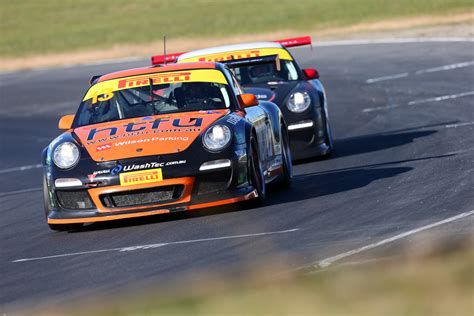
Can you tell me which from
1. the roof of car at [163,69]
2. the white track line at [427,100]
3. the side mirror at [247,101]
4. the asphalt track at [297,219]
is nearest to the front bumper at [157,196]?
the asphalt track at [297,219]

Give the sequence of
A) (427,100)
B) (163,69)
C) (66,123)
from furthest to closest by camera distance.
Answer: (427,100)
(163,69)
(66,123)

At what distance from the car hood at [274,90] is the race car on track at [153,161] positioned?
288 cm

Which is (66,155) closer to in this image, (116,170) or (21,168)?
(116,170)

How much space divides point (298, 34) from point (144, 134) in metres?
26.0

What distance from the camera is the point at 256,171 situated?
9703mm

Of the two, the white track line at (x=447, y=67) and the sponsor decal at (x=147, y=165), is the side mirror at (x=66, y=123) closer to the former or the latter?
the sponsor decal at (x=147, y=165)

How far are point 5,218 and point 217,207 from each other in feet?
7.33

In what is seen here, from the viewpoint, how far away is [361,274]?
5.62m

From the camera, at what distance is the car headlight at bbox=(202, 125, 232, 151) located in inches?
368

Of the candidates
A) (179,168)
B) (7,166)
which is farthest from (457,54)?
(179,168)

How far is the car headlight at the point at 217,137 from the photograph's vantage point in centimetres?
936

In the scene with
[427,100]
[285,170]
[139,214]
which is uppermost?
[139,214]

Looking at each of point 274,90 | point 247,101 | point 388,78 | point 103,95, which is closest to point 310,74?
point 274,90

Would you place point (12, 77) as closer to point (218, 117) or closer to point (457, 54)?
point (457, 54)
